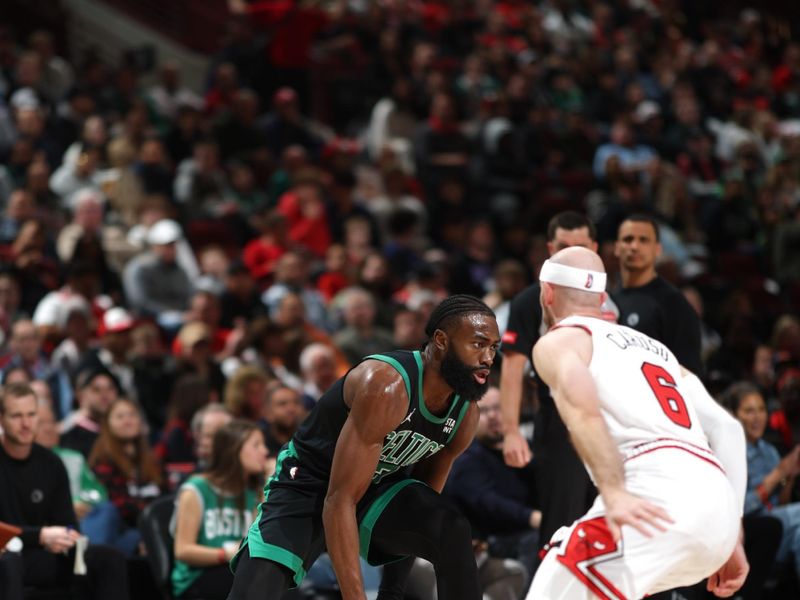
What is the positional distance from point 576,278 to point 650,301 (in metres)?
1.87

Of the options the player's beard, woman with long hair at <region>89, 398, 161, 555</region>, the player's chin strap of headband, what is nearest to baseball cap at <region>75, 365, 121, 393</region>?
woman with long hair at <region>89, 398, 161, 555</region>

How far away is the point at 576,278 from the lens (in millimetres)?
4652

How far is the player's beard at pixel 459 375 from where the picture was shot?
4824 millimetres

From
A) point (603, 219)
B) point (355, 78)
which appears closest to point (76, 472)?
point (603, 219)

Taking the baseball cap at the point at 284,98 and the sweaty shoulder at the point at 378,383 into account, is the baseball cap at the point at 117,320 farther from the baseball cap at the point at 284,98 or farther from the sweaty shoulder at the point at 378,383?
the sweaty shoulder at the point at 378,383

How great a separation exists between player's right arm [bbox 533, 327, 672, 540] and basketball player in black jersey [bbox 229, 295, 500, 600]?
0.62m

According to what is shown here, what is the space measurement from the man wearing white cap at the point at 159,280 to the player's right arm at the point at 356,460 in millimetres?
6422

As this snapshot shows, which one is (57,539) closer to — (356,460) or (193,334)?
(356,460)

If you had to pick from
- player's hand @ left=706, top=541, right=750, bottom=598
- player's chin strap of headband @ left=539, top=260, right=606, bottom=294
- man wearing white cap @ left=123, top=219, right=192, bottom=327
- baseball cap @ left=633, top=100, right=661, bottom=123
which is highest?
player's chin strap of headband @ left=539, top=260, right=606, bottom=294

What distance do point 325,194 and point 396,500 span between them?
8.44 metres

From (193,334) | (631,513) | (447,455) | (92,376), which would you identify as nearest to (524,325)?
(447,455)

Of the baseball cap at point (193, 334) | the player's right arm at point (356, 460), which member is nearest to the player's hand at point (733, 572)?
the player's right arm at point (356, 460)

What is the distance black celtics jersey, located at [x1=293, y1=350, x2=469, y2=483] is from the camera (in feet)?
15.9

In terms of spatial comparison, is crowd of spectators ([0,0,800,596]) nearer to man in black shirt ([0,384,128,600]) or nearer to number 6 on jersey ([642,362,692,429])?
man in black shirt ([0,384,128,600])
